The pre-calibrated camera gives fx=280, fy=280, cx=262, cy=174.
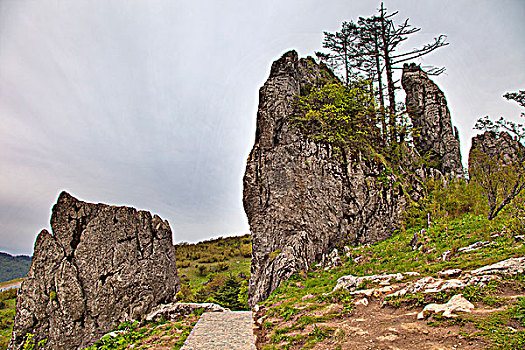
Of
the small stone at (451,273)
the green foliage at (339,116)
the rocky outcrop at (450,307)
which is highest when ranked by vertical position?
the green foliage at (339,116)

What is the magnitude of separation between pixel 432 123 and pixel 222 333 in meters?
23.2

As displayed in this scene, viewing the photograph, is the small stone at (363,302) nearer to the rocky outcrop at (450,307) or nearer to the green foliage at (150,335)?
the rocky outcrop at (450,307)

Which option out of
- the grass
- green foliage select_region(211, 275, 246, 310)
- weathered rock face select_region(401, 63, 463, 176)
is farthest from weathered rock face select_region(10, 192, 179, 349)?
weathered rock face select_region(401, 63, 463, 176)

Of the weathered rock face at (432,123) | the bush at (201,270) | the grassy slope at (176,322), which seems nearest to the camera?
the grassy slope at (176,322)

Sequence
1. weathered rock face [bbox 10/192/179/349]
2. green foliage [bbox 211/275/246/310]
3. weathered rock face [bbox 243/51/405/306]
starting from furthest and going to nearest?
weathered rock face [bbox 243/51/405/306] → green foliage [bbox 211/275/246/310] → weathered rock face [bbox 10/192/179/349]

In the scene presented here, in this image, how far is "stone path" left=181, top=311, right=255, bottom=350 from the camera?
6.98 m

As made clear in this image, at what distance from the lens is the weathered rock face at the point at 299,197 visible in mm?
15344

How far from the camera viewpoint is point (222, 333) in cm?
789

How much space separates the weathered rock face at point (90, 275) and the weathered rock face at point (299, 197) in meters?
5.25

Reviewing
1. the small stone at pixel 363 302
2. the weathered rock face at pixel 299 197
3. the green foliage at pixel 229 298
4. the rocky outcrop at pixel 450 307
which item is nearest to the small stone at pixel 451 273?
the rocky outcrop at pixel 450 307

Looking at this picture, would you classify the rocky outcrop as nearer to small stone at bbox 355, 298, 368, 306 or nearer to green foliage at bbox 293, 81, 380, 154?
small stone at bbox 355, 298, 368, 306

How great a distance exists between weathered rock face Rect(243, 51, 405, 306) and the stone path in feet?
15.7

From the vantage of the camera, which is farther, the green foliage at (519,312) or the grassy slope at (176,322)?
the grassy slope at (176,322)

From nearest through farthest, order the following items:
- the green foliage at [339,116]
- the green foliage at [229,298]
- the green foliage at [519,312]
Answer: the green foliage at [519,312], the green foliage at [229,298], the green foliage at [339,116]
